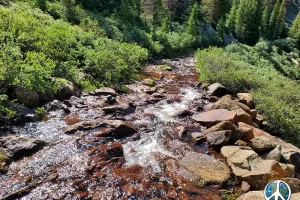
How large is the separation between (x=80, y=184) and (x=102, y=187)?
2.72 feet

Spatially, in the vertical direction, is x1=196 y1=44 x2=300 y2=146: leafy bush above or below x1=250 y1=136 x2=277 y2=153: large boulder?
below

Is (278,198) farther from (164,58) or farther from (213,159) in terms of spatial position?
(164,58)

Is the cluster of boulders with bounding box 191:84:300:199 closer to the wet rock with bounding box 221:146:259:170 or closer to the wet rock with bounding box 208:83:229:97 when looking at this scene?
the wet rock with bounding box 221:146:259:170

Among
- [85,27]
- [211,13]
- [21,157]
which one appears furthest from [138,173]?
[211,13]

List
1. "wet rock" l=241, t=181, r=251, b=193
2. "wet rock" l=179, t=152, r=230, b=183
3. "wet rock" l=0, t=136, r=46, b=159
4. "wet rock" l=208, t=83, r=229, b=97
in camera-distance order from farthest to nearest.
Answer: "wet rock" l=208, t=83, r=229, b=97 → "wet rock" l=179, t=152, r=230, b=183 → "wet rock" l=0, t=136, r=46, b=159 → "wet rock" l=241, t=181, r=251, b=193

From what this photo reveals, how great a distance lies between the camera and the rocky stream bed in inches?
401

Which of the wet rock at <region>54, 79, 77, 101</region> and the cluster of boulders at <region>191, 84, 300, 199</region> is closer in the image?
the cluster of boulders at <region>191, 84, 300, 199</region>

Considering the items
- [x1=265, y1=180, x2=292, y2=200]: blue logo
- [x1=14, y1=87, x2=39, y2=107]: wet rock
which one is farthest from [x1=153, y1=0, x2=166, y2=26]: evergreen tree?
[x1=265, y1=180, x2=292, y2=200]: blue logo

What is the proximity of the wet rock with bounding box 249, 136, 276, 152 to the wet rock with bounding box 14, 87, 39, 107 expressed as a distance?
1246 centimetres

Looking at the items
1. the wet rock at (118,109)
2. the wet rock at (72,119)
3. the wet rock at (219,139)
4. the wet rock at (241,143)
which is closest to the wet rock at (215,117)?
the wet rock at (219,139)

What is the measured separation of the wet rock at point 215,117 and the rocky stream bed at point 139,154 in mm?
64

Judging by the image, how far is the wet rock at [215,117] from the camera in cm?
1630

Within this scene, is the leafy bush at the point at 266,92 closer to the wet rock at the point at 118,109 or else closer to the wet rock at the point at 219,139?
the wet rock at the point at 219,139

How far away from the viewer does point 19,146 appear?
38.0 ft
